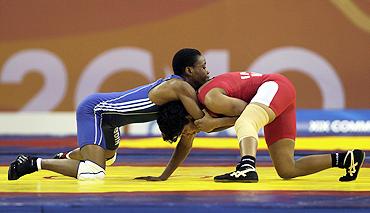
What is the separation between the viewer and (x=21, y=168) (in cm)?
631

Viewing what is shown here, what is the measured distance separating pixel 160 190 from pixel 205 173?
5.44 ft

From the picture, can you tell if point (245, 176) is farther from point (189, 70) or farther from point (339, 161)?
point (189, 70)

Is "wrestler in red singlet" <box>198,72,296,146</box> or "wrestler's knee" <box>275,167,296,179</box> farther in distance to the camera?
"wrestler's knee" <box>275,167,296,179</box>

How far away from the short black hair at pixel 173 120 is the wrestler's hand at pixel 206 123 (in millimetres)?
120

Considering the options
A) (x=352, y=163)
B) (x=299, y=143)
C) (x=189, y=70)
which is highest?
(x=189, y=70)

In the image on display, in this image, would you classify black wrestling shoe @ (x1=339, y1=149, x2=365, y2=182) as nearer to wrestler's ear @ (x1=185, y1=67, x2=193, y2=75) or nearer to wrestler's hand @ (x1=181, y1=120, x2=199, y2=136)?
wrestler's hand @ (x1=181, y1=120, x2=199, y2=136)

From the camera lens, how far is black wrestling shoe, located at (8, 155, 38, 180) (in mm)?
6297

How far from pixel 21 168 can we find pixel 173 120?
1.07 m

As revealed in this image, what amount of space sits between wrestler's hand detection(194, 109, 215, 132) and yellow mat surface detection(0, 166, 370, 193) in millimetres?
345

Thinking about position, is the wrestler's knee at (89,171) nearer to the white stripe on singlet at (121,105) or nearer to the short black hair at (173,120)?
the white stripe on singlet at (121,105)

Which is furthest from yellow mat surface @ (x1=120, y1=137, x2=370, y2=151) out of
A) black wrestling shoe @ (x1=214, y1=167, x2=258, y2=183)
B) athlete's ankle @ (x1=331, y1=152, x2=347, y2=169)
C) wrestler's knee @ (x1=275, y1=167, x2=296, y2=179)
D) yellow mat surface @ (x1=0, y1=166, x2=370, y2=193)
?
black wrestling shoe @ (x1=214, y1=167, x2=258, y2=183)

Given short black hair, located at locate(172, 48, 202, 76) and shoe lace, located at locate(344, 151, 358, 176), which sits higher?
short black hair, located at locate(172, 48, 202, 76)

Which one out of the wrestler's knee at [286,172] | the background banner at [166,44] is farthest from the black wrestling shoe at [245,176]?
the background banner at [166,44]

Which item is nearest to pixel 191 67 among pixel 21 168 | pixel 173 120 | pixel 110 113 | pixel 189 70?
pixel 189 70
